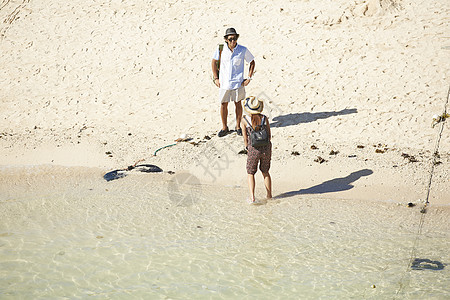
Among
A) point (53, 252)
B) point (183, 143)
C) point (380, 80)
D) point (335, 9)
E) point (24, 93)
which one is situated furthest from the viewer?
point (335, 9)

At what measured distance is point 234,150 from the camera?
26.4 ft

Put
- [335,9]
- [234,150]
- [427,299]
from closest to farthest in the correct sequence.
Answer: [427,299]
[234,150]
[335,9]

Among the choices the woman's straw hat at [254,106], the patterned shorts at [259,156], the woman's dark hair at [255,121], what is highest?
the woman's straw hat at [254,106]

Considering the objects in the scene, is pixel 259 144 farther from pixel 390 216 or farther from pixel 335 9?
pixel 335 9

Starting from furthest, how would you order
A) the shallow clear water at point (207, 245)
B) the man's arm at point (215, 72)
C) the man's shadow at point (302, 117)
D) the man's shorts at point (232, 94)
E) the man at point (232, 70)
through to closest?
the man's shadow at point (302, 117) → the man's shorts at point (232, 94) → the man's arm at point (215, 72) → the man at point (232, 70) → the shallow clear water at point (207, 245)

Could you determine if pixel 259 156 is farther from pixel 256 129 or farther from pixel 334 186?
pixel 334 186

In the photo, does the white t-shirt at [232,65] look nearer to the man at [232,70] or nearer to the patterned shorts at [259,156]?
the man at [232,70]

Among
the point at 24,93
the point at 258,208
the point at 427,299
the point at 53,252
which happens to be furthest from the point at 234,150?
the point at 24,93

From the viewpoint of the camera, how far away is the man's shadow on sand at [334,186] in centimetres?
662

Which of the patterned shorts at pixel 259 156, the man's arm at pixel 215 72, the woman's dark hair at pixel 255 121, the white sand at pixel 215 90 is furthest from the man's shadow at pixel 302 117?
the woman's dark hair at pixel 255 121

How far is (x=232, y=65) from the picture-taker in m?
7.91

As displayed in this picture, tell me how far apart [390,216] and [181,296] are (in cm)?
306

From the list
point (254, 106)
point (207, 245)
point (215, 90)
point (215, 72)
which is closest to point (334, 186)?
point (254, 106)

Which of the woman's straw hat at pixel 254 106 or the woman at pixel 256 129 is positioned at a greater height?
the woman's straw hat at pixel 254 106
